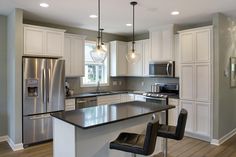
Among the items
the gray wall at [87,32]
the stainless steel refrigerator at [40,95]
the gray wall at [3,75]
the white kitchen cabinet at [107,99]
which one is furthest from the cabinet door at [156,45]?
the gray wall at [3,75]

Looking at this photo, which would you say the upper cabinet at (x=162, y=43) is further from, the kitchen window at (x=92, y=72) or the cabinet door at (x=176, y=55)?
the kitchen window at (x=92, y=72)

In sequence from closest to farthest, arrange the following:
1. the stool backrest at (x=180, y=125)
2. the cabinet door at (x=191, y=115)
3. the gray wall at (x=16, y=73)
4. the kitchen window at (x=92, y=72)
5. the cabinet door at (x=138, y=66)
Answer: the stool backrest at (x=180, y=125) → the gray wall at (x=16, y=73) → the cabinet door at (x=191, y=115) → the kitchen window at (x=92, y=72) → the cabinet door at (x=138, y=66)

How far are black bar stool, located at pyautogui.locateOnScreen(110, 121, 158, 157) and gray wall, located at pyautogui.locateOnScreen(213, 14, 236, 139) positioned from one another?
2.47 meters

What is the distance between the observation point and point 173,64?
5051 mm

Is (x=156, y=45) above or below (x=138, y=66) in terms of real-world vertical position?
above

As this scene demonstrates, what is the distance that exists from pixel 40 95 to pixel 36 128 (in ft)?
2.27

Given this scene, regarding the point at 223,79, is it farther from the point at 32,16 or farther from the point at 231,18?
the point at 32,16

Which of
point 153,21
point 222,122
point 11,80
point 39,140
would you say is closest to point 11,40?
point 11,80

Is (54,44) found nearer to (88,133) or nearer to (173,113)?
(88,133)

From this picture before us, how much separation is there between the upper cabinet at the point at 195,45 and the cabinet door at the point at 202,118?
1.01 meters

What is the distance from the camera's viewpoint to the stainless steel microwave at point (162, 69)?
5047mm

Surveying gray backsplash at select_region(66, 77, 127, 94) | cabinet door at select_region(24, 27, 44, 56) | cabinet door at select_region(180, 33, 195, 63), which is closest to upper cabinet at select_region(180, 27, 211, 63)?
cabinet door at select_region(180, 33, 195, 63)

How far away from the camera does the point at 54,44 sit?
441 centimetres

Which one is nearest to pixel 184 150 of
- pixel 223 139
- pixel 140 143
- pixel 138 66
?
pixel 223 139
